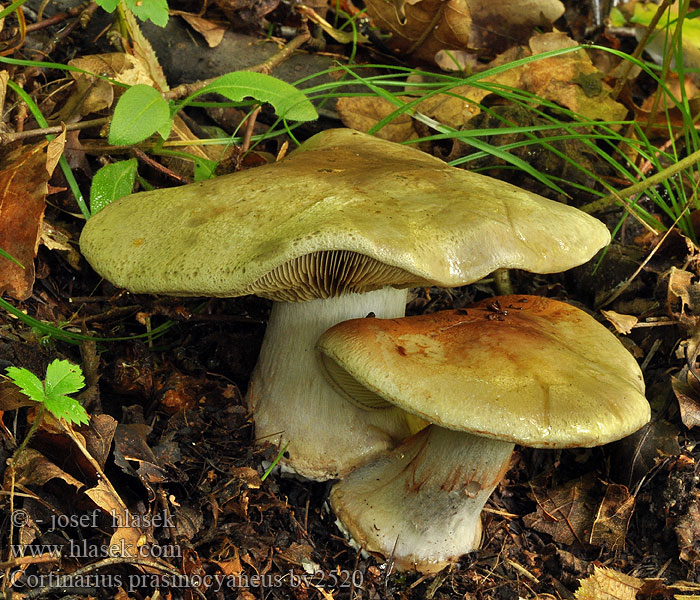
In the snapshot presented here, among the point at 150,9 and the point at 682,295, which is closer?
the point at 150,9

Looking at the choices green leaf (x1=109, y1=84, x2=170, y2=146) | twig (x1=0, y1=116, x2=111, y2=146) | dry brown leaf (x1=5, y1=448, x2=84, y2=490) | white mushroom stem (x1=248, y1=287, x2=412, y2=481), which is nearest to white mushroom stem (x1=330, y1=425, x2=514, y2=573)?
white mushroom stem (x1=248, y1=287, x2=412, y2=481)

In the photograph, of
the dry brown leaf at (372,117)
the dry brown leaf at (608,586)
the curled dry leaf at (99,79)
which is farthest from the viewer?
the dry brown leaf at (372,117)

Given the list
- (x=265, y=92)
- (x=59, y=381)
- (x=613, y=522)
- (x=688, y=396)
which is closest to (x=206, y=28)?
(x=265, y=92)

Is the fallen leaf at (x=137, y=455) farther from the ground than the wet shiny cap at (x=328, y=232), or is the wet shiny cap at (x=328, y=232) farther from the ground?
the wet shiny cap at (x=328, y=232)

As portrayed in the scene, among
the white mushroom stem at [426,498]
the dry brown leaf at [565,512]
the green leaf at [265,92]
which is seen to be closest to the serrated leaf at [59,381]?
the white mushroom stem at [426,498]

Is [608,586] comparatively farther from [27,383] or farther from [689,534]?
[27,383]

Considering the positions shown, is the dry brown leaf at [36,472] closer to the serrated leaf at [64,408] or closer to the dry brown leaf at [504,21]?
the serrated leaf at [64,408]

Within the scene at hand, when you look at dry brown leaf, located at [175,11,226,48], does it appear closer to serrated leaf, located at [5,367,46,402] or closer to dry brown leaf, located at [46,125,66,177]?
dry brown leaf, located at [46,125,66,177]
